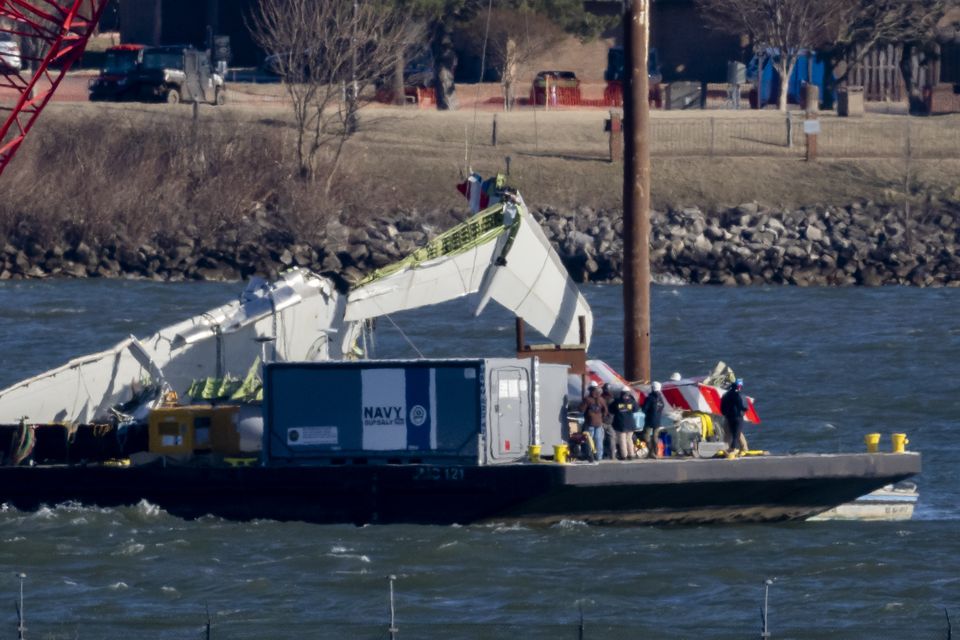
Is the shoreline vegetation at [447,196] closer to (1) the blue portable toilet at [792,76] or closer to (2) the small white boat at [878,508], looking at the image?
(1) the blue portable toilet at [792,76]

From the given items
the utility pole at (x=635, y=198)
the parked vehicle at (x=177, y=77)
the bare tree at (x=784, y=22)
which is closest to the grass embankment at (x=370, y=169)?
the parked vehicle at (x=177, y=77)

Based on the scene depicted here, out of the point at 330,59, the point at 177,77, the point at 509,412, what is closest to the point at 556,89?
the point at 330,59

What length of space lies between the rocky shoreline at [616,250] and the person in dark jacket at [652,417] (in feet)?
111

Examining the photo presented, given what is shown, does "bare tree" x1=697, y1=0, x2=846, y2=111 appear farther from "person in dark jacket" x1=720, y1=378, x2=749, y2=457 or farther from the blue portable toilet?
"person in dark jacket" x1=720, y1=378, x2=749, y2=457

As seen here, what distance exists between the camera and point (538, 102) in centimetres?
8219

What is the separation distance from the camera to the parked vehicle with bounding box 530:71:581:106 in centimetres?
8138

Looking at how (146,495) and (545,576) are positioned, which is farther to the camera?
(146,495)

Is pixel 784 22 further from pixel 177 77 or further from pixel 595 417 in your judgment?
pixel 595 417

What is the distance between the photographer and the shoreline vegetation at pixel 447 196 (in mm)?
63594

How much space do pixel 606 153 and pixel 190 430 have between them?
149 feet

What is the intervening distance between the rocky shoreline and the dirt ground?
192 centimetres

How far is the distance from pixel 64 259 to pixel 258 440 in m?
37.4

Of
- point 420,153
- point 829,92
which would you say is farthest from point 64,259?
point 829,92

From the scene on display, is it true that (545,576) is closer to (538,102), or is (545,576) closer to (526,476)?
(526,476)
